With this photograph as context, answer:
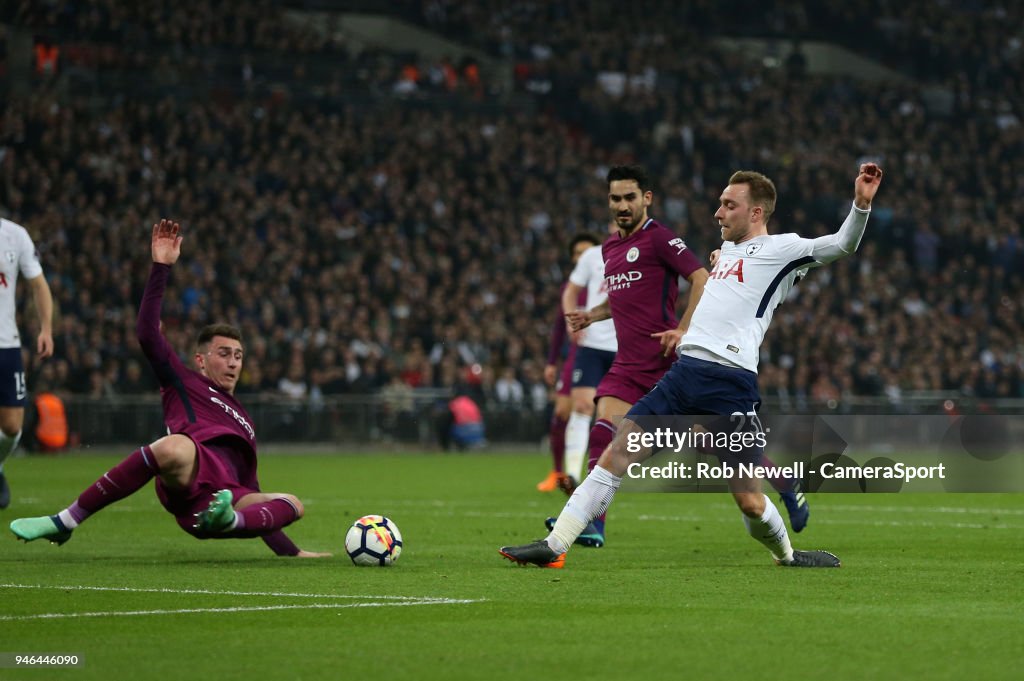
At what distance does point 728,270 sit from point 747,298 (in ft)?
0.66

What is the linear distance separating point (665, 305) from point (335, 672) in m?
5.30

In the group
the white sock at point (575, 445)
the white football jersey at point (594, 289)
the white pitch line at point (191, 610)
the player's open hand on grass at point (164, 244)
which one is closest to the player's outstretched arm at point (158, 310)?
the player's open hand on grass at point (164, 244)

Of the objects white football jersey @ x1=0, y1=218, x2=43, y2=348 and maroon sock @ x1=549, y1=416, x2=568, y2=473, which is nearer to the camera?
white football jersey @ x1=0, y1=218, x2=43, y2=348

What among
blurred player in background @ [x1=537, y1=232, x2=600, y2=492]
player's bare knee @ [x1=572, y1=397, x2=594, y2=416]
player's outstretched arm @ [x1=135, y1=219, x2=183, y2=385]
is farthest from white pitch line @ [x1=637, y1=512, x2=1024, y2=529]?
player's outstretched arm @ [x1=135, y1=219, x2=183, y2=385]

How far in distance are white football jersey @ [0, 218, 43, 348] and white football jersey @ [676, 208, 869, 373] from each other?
5884 mm

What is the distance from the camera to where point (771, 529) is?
8.59m

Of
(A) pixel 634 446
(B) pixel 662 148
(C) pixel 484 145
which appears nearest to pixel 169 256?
(A) pixel 634 446

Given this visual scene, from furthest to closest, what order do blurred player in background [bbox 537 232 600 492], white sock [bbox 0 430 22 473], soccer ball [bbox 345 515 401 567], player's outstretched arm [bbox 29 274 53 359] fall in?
blurred player in background [bbox 537 232 600 492]
white sock [bbox 0 430 22 473]
player's outstretched arm [bbox 29 274 53 359]
soccer ball [bbox 345 515 401 567]

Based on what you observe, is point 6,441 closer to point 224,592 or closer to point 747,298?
point 224,592

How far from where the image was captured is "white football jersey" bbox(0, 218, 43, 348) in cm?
1220
